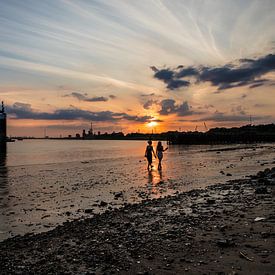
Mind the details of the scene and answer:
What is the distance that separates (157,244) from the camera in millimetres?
7500

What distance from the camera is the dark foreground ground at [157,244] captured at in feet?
20.2

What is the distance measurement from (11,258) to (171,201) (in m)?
7.57

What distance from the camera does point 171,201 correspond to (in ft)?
44.1

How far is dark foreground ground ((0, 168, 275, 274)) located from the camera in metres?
6.16

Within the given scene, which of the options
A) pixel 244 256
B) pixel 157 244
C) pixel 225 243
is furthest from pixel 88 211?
pixel 244 256

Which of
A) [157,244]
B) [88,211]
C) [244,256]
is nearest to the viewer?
[244,256]

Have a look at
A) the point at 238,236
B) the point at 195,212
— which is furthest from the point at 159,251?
the point at 195,212

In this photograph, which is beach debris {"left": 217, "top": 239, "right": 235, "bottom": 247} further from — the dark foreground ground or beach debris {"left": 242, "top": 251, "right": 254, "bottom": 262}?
beach debris {"left": 242, "top": 251, "right": 254, "bottom": 262}

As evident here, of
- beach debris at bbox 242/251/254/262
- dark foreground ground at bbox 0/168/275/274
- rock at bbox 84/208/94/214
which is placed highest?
beach debris at bbox 242/251/254/262

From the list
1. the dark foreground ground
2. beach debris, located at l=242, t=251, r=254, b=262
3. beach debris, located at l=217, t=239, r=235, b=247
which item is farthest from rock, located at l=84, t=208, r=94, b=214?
beach debris, located at l=242, t=251, r=254, b=262

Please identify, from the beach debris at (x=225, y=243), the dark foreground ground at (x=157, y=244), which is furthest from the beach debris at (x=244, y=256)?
the beach debris at (x=225, y=243)

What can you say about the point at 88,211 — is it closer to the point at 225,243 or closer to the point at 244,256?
the point at 225,243

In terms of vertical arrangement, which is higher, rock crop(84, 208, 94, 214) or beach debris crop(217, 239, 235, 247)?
beach debris crop(217, 239, 235, 247)

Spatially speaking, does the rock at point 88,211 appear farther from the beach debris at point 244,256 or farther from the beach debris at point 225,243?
the beach debris at point 244,256
